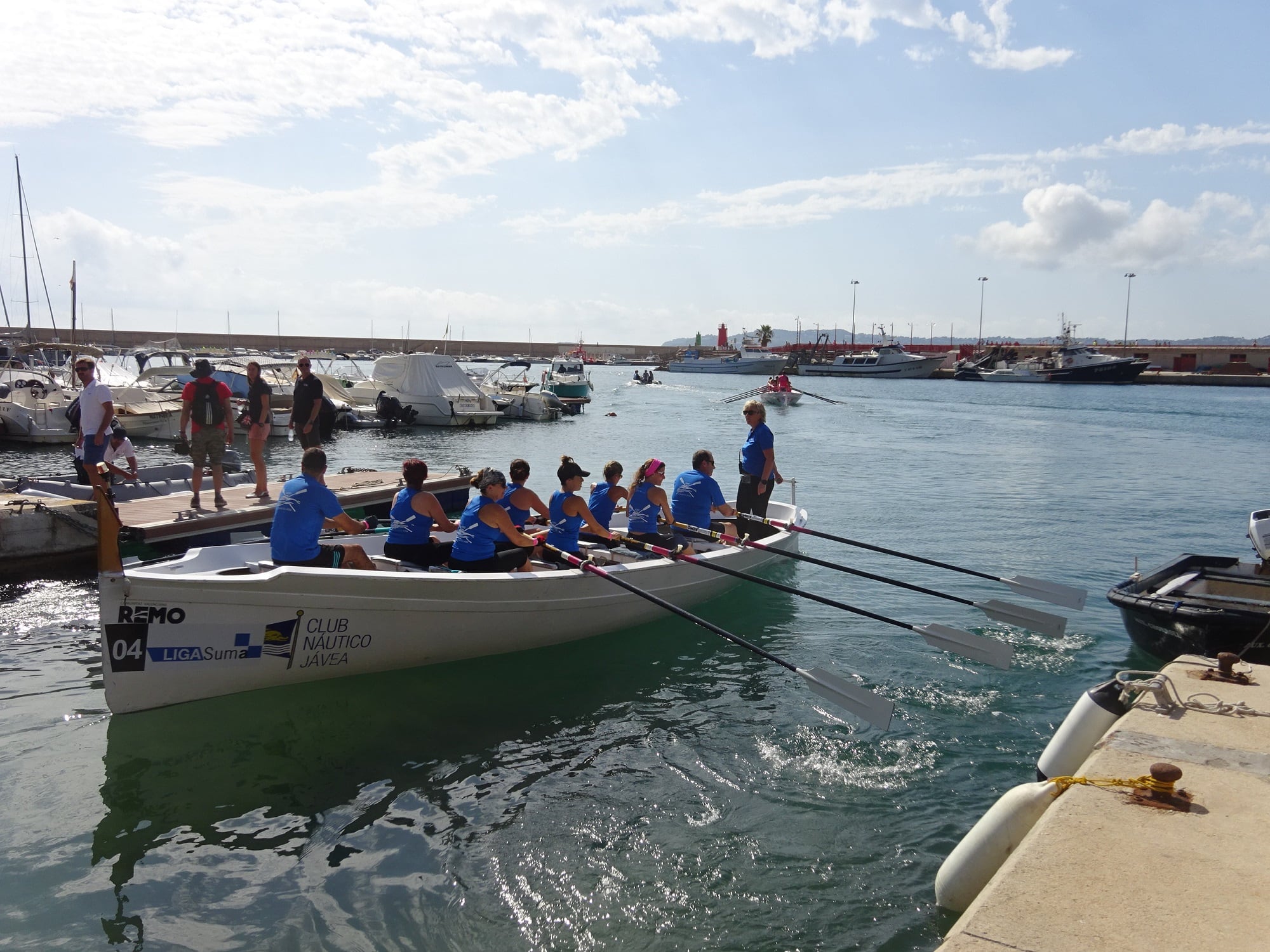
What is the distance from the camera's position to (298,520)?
770cm

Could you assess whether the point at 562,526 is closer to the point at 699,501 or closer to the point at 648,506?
the point at 648,506

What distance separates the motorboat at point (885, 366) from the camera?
95.7 m

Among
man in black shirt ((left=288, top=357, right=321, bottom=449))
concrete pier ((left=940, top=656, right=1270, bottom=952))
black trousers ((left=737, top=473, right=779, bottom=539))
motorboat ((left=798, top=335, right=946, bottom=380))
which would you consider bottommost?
concrete pier ((left=940, top=656, right=1270, bottom=952))

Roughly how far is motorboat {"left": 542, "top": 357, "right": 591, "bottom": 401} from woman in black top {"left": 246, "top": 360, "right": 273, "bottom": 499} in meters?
38.5

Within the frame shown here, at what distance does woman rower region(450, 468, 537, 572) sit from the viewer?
8430 millimetres

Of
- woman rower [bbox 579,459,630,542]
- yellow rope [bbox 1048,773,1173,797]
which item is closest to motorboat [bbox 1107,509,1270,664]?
yellow rope [bbox 1048,773,1173,797]

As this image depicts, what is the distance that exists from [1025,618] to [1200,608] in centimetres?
148

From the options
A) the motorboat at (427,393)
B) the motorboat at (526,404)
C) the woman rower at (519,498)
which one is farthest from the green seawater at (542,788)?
the motorboat at (526,404)

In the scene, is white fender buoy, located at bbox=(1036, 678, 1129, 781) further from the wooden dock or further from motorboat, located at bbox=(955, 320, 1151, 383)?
motorboat, located at bbox=(955, 320, 1151, 383)

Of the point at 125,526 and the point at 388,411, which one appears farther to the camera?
the point at 388,411

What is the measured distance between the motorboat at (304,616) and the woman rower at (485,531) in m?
0.30

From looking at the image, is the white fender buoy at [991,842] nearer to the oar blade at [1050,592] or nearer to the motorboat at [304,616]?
the motorboat at [304,616]

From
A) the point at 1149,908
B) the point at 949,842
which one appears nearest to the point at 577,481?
the point at 949,842

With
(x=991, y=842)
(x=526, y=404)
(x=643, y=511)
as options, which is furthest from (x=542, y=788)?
(x=526, y=404)
